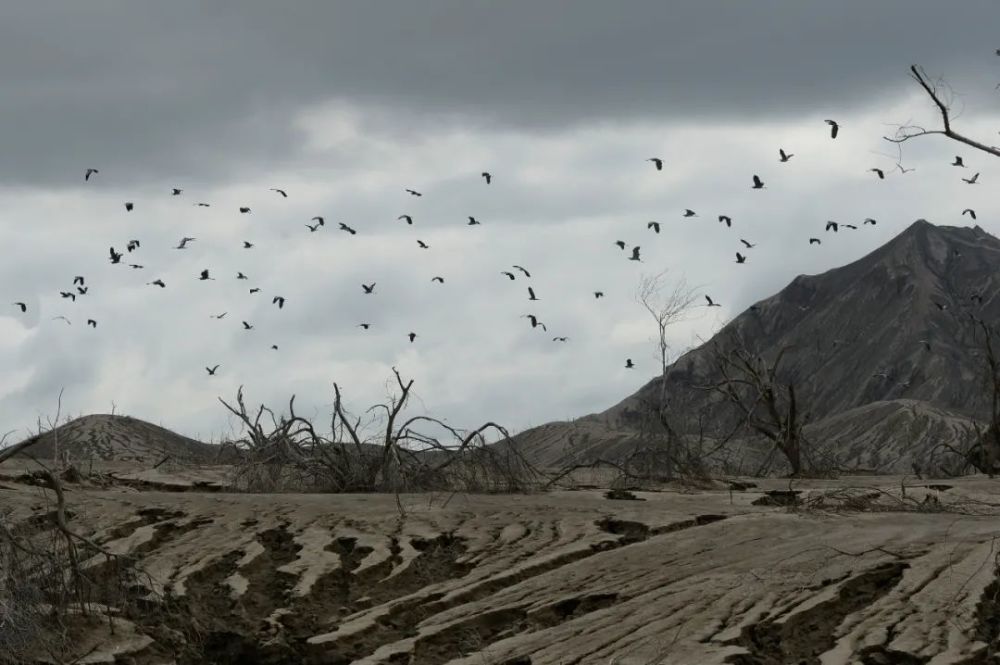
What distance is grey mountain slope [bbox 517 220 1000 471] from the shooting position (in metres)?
68.8

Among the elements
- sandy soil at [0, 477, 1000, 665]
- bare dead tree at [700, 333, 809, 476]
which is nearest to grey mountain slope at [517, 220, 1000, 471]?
bare dead tree at [700, 333, 809, 476]

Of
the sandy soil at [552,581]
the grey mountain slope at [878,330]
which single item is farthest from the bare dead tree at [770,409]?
the grey mountain slope at [878,330]

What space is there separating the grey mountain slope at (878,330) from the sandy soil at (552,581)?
4629 centimetres

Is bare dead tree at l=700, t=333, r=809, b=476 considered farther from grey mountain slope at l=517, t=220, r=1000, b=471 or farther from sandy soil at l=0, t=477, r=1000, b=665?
grey mountain slope at l=517, t=220, r=1000, b=471

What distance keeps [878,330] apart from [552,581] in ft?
234

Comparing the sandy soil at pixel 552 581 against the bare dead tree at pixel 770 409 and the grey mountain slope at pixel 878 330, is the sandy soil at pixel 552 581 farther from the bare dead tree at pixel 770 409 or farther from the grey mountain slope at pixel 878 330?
the grey mountain slope at pixel 878 330

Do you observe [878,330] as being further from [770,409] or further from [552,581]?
[552,581]

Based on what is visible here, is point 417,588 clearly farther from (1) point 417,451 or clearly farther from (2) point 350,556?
(1) point 417,451

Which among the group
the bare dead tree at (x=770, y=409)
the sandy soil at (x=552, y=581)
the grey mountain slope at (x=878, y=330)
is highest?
the grey mountain slope at (x=878, y=330)

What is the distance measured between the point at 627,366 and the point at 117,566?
14403 mm

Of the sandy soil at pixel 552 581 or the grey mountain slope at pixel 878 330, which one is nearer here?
the sandy soil at pixel 552 581

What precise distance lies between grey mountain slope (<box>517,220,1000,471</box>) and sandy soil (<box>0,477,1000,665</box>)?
46289 millimetres

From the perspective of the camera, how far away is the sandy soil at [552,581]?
7438mm

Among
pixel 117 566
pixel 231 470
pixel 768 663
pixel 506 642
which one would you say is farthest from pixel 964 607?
pixel 231 470
